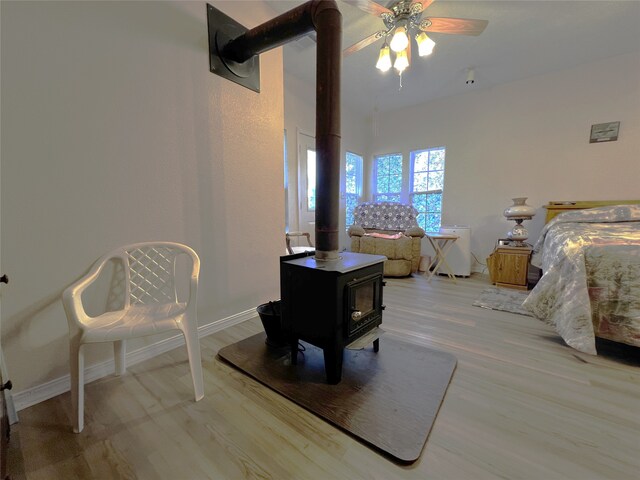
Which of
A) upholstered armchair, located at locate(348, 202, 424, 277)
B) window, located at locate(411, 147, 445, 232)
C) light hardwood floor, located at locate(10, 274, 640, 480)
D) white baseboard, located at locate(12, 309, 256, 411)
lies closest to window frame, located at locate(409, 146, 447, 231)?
window, located at locate(411, 147, 445, 232)

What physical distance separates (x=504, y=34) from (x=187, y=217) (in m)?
3.41

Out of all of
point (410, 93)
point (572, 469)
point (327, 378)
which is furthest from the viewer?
point (410, 93)

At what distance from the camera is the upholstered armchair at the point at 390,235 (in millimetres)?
3615

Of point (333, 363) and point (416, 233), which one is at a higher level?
point (416, 233)

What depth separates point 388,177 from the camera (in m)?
4.79

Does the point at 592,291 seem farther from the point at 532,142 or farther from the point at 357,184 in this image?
the point at 357,184

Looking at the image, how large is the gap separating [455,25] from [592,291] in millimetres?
2104

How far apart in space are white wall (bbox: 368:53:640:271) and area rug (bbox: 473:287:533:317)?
1.07m

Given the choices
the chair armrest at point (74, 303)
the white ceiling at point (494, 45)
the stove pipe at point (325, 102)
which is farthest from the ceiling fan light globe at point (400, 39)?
the chair armrest at point (74, 303)

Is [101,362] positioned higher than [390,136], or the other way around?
[390,136]

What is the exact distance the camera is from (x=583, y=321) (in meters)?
1.62

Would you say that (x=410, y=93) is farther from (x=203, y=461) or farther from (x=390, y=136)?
(x=203, y=461)

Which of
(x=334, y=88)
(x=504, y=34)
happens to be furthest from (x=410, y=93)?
(x=334, y=88)

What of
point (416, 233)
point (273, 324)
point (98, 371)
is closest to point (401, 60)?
point (416, 233)
